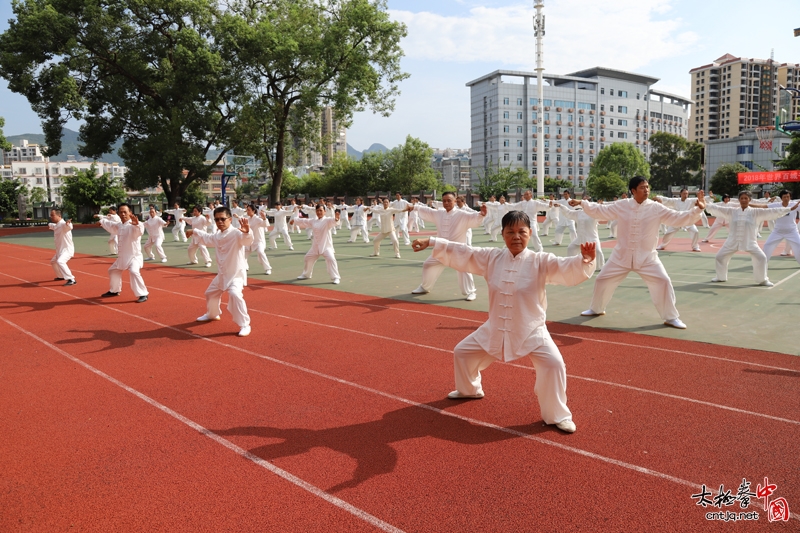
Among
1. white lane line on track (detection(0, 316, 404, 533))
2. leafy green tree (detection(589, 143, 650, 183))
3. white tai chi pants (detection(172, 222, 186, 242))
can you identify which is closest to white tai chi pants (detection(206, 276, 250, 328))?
white lane line on track (detection(0, 316, 404, 533))

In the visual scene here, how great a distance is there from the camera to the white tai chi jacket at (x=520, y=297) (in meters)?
4.57

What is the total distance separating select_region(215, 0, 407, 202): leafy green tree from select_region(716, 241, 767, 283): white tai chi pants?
2801cm

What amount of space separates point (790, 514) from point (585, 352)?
11.7 feet

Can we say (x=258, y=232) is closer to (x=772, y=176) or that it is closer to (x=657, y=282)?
(x=657, y=282)

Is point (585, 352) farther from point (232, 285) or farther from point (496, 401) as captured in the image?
point (232, 285)

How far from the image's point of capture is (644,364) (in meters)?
6.38

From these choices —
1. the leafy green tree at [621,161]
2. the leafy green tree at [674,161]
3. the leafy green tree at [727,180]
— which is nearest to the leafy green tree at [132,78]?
the leafy green tree at [727,180]

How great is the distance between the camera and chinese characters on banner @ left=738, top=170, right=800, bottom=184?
35.8 m

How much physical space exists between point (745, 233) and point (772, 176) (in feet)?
112

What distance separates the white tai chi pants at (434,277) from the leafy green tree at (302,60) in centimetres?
2643

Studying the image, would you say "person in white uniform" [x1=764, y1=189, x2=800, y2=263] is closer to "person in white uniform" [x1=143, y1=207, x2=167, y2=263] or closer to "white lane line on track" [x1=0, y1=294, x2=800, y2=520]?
"white lane line on track" [x1=0, y1=294, x2=800, y2=520]

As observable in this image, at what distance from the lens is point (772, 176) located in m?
39.0

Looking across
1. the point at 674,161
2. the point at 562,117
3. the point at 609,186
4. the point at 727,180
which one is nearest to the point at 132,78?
the point at 609,186

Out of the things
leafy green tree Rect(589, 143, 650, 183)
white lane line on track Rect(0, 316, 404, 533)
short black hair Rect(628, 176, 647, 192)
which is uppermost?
leafy green tree Rect(589, 143, 650, 183)
